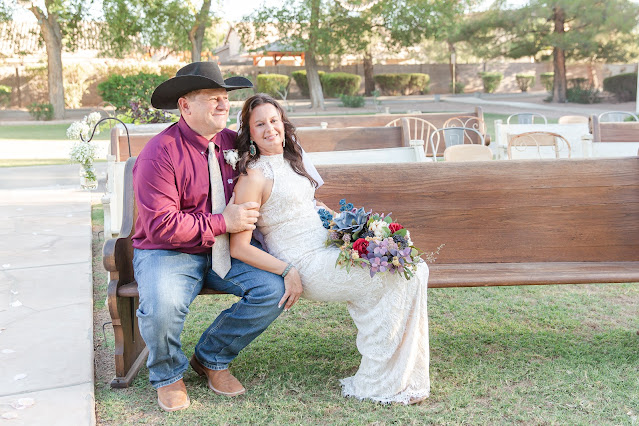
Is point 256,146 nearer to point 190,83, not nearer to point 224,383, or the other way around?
point 190,83

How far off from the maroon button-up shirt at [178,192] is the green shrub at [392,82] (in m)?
37.6

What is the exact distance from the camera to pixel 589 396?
10.4 feet

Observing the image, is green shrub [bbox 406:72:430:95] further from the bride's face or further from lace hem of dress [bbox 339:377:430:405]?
lace hem of dress [bbox 339:377:430:405]

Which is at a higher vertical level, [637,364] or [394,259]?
[394,259]

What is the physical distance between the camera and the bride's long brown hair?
3264mm

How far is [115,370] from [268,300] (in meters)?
0.98

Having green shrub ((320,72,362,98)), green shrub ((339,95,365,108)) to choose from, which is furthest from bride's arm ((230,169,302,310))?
green shrub ((320,72,362,98))

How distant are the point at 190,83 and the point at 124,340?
126cm

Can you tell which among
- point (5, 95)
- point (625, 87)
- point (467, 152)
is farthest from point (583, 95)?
point (467, 152)

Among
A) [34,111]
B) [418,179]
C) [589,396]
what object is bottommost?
[589,396]

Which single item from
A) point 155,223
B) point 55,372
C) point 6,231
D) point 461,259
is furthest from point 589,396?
point 6,231

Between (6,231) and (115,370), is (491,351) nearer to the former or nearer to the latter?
(115,370)

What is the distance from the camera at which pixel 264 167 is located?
3270 millimetres

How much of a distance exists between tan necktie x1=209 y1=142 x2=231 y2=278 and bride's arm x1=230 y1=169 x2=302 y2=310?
0.05 m
